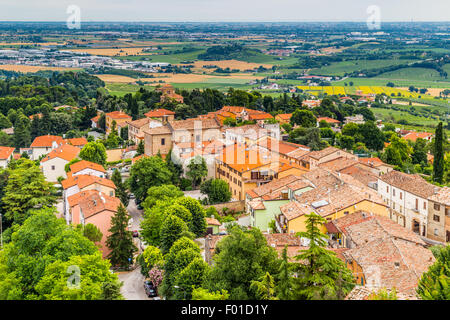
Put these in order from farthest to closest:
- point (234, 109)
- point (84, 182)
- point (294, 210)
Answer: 1. point (234, 109)
2. point (84, 182)
3. point (294, 210)

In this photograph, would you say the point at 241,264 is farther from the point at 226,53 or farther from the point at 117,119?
the point at 226,53

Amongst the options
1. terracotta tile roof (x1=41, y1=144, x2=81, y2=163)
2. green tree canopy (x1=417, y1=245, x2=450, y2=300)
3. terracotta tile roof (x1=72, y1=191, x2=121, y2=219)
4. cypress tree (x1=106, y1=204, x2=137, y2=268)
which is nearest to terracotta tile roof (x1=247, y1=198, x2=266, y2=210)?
cypress tree (x1=106, y1=204, x2=137, y2=268)

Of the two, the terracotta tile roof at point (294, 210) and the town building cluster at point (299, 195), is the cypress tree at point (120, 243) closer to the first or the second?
the town building cluster at point (299, 195)

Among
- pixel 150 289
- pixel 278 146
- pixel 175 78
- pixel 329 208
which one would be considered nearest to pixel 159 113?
pixel 278 146

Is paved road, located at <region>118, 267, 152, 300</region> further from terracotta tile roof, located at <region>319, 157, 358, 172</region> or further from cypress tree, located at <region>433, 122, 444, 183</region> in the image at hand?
cypress tree, located at <region>433, 122, 444, 183</region>

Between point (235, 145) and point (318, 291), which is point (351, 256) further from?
point (235, 145)
